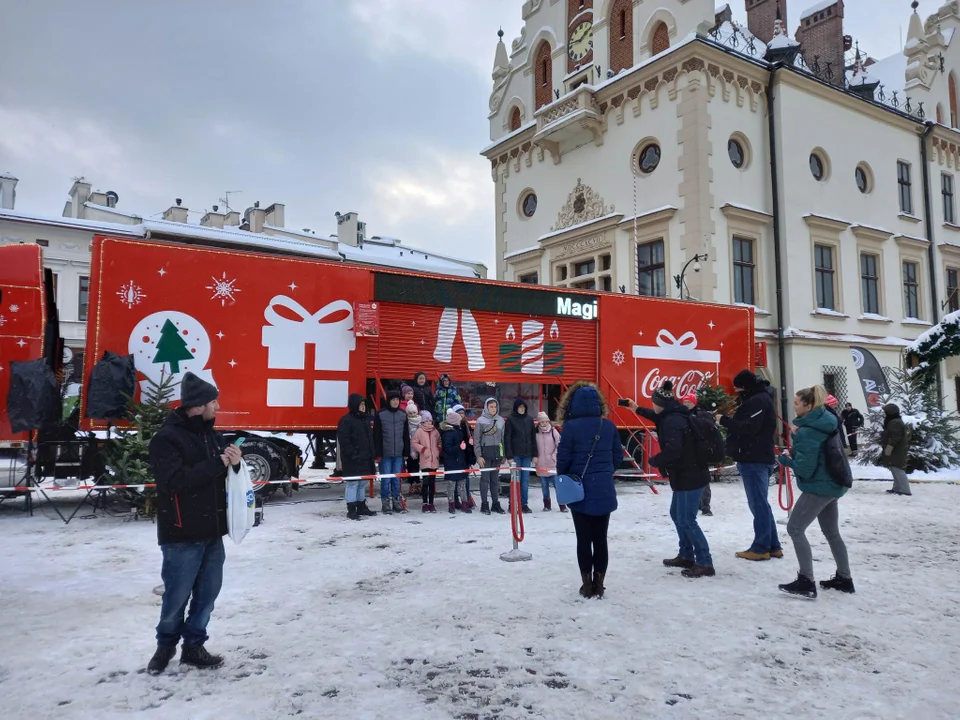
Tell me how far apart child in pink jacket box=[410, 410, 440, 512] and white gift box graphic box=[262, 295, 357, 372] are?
181cm

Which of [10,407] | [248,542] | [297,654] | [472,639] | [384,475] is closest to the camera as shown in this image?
[297,654]

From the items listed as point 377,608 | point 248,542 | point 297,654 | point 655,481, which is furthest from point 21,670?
point 655,481

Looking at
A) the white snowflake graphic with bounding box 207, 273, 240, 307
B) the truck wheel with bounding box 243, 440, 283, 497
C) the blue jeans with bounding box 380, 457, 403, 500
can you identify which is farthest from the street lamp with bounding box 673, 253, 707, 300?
the white snowflake graphic with bounding box 207, 273, 240, 307

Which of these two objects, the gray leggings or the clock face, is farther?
the clock face

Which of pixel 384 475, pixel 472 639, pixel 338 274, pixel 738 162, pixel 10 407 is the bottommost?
pixel 472 639

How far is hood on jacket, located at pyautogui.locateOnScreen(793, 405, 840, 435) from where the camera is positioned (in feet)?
18.6

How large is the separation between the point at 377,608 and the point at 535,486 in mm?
8802

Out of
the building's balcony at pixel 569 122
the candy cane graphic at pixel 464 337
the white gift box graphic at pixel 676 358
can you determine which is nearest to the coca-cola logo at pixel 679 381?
the white gift box graphic at pixel 676 358

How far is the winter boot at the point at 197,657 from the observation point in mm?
4219

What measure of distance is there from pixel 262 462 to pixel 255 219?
31698mm

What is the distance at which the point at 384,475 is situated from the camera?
9.89 meters

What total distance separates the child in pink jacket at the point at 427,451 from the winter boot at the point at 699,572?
470 cm

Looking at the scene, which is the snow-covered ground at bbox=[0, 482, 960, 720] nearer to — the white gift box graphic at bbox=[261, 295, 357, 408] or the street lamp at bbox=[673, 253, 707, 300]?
the white gift box graphic at bbox=[261, 295, 357, 408]

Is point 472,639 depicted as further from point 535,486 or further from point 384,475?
point 535,486
